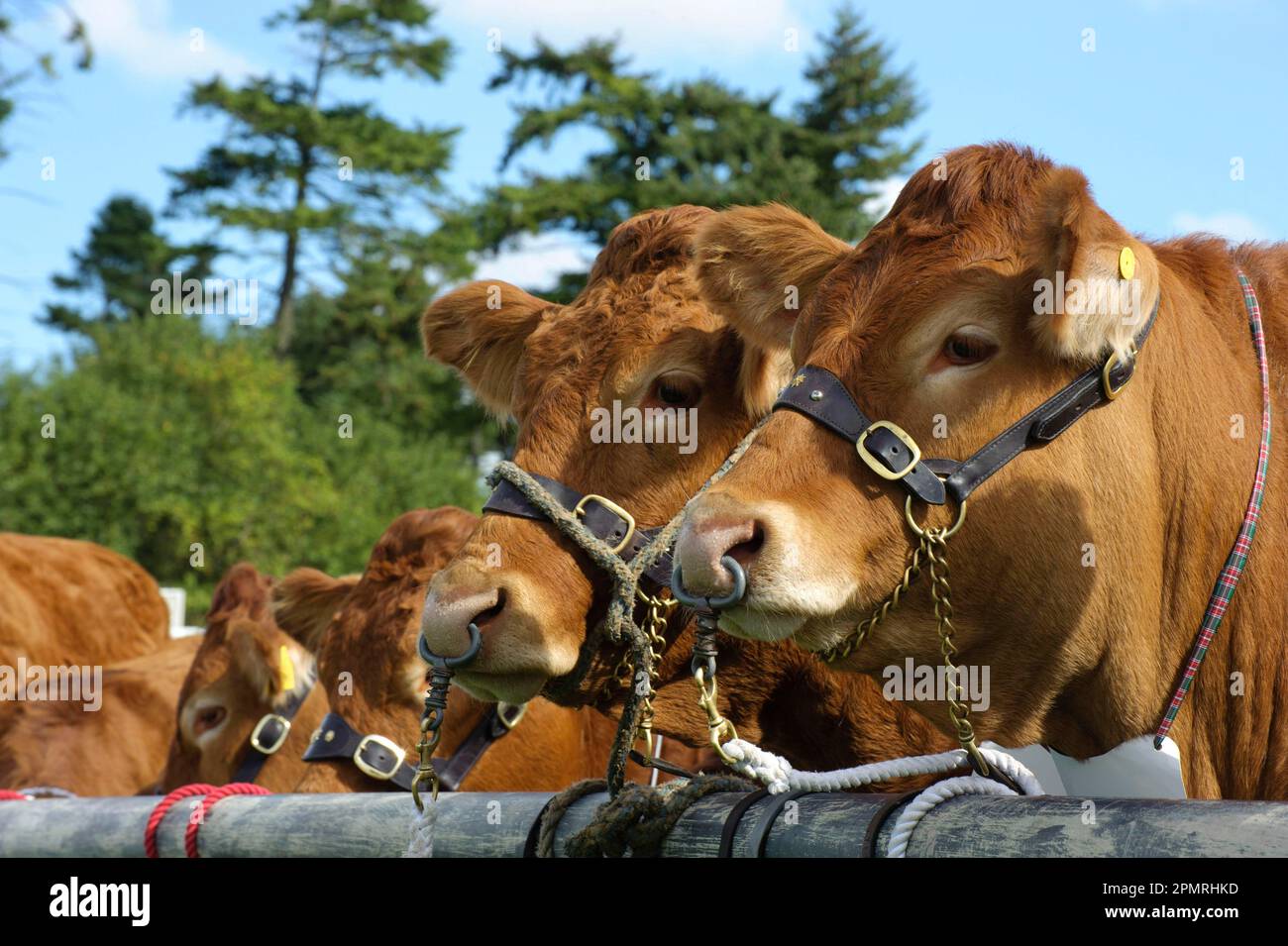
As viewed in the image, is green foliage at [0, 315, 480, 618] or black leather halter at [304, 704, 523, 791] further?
green foliage at [0, 315, 480, 618]

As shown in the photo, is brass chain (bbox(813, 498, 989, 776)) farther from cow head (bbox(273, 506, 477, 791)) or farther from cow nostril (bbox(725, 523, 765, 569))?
cow head (bbox(273, 506, 477, 791))

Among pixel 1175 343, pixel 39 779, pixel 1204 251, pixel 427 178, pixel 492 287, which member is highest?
pixel 427 178

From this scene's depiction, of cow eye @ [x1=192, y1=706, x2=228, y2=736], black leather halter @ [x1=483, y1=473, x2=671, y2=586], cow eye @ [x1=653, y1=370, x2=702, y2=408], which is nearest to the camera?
black leather halter @ [x1=483, y1=473, x2=671, y2=586]

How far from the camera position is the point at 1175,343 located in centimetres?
285

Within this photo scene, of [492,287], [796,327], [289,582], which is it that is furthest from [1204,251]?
[289,582]

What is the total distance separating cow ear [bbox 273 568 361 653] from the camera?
233 inches

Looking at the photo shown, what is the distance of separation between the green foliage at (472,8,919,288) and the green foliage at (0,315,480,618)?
17.7 feet

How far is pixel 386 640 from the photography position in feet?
15.7

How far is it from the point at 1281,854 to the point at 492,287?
3.25 m

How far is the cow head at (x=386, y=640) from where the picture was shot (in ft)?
15.3

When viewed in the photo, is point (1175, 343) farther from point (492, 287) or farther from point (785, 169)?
point (785, 169)

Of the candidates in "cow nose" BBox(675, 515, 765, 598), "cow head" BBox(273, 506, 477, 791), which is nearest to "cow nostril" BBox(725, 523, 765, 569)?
"cow nose" BBox(675, 515, 765, 598)

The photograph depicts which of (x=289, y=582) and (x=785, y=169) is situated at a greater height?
(x=785, y=169)

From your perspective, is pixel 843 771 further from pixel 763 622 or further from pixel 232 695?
pixel 232 695
